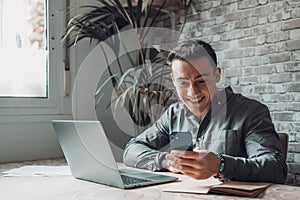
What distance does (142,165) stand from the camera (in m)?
1.85

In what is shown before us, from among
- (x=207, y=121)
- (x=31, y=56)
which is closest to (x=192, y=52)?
(x=207, y=121)

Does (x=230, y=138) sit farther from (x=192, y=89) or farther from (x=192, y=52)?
(x=192, y=52)

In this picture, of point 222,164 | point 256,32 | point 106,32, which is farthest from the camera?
point 106,32

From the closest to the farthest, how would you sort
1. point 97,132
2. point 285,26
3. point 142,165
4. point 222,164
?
1. point 97,132
2. point 222,164
3. point 142,165
4. point 285,26

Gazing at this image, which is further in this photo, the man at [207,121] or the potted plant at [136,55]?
the potted plant at [136,55]

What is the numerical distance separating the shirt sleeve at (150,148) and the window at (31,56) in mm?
844

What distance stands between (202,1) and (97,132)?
74.3 inches

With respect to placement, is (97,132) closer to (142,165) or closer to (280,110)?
(142,165)

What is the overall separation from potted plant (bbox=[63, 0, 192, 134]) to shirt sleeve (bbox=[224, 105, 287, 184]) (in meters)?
0.93

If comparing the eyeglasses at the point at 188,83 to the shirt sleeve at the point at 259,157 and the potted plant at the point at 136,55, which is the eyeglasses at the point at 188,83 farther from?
the potted plant at the point at 136,55

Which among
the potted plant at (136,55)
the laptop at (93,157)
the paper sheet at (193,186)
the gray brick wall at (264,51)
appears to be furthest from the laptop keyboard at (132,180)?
the gray brick wall at (264,51)

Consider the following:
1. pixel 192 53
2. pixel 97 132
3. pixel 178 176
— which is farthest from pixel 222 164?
pixel 192 53

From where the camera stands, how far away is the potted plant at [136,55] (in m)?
2.57

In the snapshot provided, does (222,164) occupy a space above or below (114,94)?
below
